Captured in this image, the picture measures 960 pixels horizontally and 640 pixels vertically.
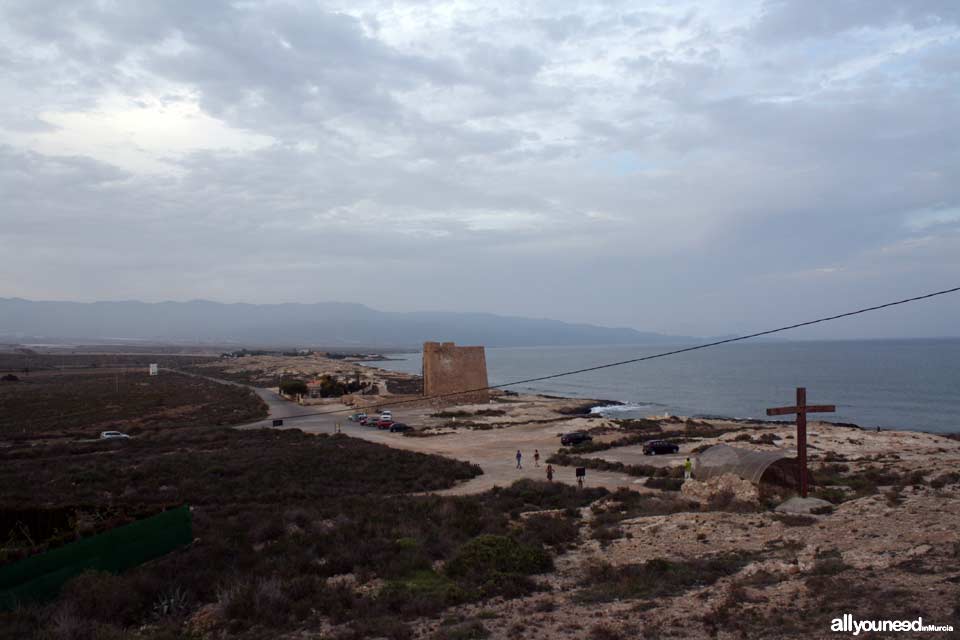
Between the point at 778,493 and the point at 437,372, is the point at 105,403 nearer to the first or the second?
the point at 437,372

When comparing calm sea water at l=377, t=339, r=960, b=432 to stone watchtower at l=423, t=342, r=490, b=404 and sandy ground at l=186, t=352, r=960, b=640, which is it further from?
sandy ground at l=186, t=352, r=960, b=640

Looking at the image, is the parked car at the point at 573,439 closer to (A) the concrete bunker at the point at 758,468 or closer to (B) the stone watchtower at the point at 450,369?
(A) the concrete bunker at the point at 758,468

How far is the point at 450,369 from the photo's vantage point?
202 ft

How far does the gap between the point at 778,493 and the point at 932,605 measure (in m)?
9.93

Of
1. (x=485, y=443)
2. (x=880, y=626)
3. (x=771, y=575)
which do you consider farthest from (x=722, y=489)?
(x=485, y=443)

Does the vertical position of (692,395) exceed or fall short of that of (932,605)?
it falls short

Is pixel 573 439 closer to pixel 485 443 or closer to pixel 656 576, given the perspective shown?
pixel 485 443

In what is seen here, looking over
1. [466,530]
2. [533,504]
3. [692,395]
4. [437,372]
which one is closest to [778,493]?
[533,504]

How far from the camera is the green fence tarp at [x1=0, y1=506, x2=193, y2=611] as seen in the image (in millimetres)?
9594

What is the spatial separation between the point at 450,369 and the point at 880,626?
2161 inches

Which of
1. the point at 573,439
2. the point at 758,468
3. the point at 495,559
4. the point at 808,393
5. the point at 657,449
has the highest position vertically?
the point at 758,468

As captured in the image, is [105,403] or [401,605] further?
[105,403]

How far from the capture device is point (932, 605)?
763 centimetres

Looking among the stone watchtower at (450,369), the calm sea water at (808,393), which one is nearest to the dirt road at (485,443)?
the stone watchtower at (450,369)
